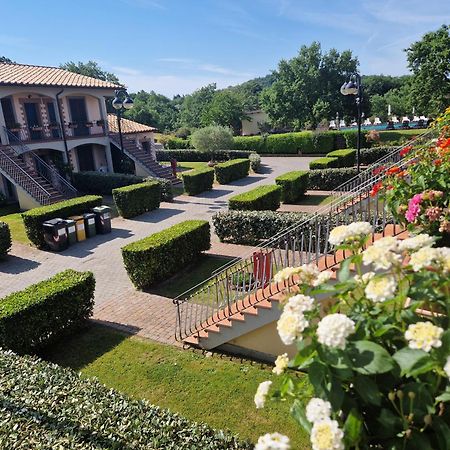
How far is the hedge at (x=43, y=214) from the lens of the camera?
1402cm

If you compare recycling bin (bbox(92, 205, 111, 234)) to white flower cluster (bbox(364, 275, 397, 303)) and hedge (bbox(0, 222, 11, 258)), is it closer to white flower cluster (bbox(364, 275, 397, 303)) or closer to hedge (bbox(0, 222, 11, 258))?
hedge (bbox(0, 222, 11, 258))

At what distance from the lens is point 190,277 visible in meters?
10.8

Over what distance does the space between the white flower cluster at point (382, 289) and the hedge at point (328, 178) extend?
61.1 ft

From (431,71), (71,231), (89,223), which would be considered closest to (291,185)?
(89,223)

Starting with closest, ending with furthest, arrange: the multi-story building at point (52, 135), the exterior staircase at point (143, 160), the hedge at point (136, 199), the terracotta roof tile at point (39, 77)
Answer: the hedge at point (136, 199), the multi-story building at point (52, 135), the terracotta roof tile at point (39, 77), the exterior staircase at point (143, 160)

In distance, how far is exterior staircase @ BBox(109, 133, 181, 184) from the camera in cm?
2504

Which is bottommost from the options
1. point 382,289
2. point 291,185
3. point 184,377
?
point 184,377

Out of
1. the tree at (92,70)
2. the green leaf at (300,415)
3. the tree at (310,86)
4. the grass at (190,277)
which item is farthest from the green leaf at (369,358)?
the tree at (92,70)

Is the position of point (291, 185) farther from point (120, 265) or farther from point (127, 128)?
point (127, 128)

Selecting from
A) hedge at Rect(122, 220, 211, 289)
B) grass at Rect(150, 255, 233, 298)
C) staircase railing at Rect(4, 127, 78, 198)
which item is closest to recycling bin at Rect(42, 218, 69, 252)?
hedge at Rect(122, 220, 211, 289)

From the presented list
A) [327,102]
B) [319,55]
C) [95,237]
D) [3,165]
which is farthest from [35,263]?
[319,55]

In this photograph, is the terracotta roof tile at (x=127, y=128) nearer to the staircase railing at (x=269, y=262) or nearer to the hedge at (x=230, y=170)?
the hedge at (x=230, y=170)

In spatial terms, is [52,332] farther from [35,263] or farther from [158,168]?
[158,168]

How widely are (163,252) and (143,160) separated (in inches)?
645
